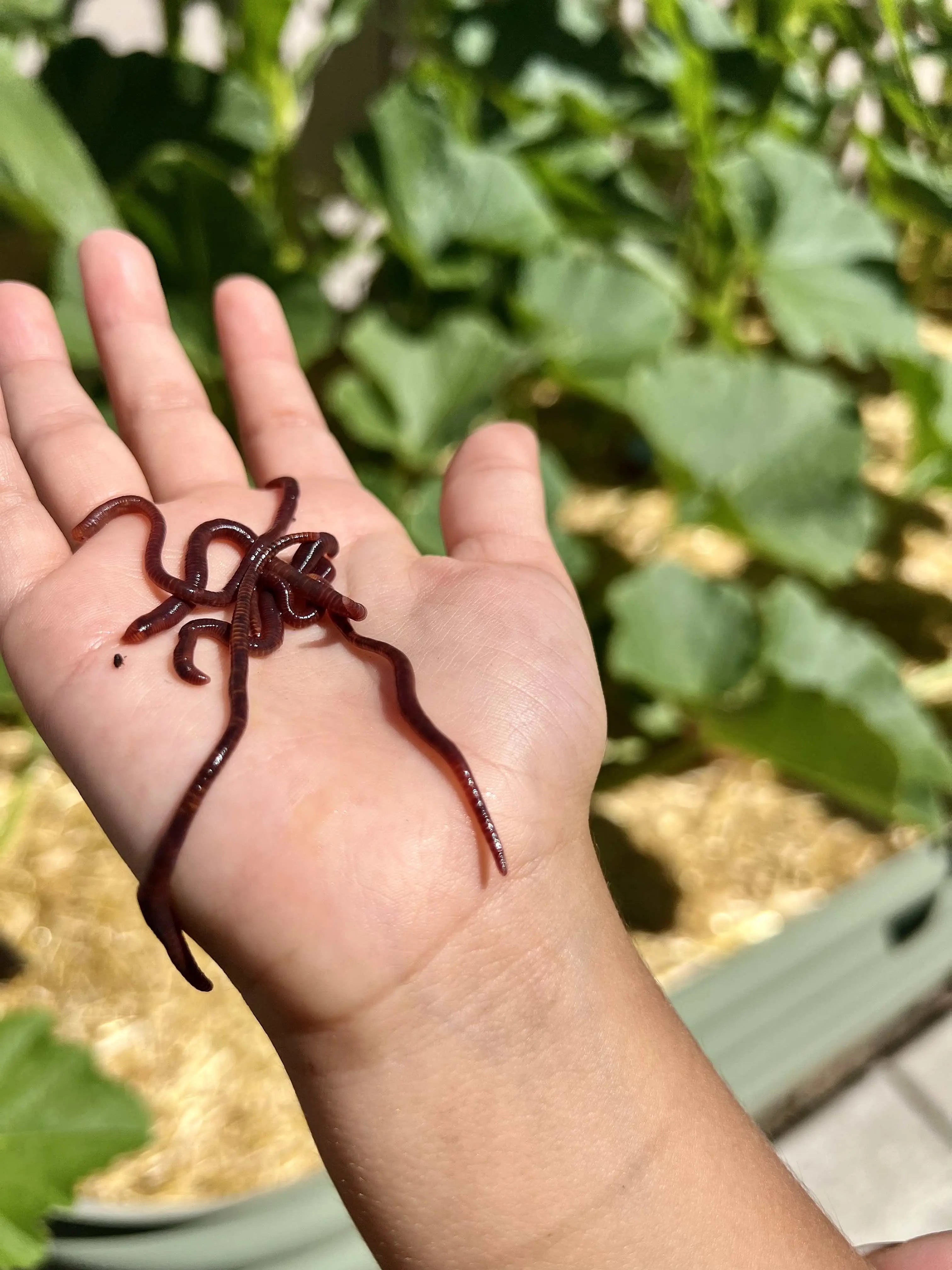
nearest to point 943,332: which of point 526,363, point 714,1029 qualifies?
point 526,363

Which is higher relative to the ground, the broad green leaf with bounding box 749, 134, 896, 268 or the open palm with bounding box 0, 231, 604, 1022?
the broad green leaf with bounding box 749, 134, 896, 268

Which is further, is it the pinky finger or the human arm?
the pinky finger

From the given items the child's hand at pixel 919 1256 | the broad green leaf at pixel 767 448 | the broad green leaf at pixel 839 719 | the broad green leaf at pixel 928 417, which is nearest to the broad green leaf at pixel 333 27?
the broad green leaf at pixel 767 448

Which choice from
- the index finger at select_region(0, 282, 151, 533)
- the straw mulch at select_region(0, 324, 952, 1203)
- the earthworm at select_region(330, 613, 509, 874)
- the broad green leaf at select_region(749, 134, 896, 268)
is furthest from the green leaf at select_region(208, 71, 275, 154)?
the earthworm at select_region(330, 613, 509, 874)

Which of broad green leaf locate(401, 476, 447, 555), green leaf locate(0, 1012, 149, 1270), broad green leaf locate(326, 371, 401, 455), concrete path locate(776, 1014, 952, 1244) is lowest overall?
concrete path locate(776, 1014, 952, 1244)

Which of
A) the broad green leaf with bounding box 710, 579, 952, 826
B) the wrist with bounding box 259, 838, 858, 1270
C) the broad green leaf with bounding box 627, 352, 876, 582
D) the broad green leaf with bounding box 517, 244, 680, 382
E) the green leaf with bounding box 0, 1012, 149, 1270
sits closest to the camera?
the wrist with bounding box 259, 838, 858, 1270

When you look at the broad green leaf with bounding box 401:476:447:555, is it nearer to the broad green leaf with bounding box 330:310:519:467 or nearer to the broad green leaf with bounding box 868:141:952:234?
the broad green leaf with bounding box 330:310:519:467
